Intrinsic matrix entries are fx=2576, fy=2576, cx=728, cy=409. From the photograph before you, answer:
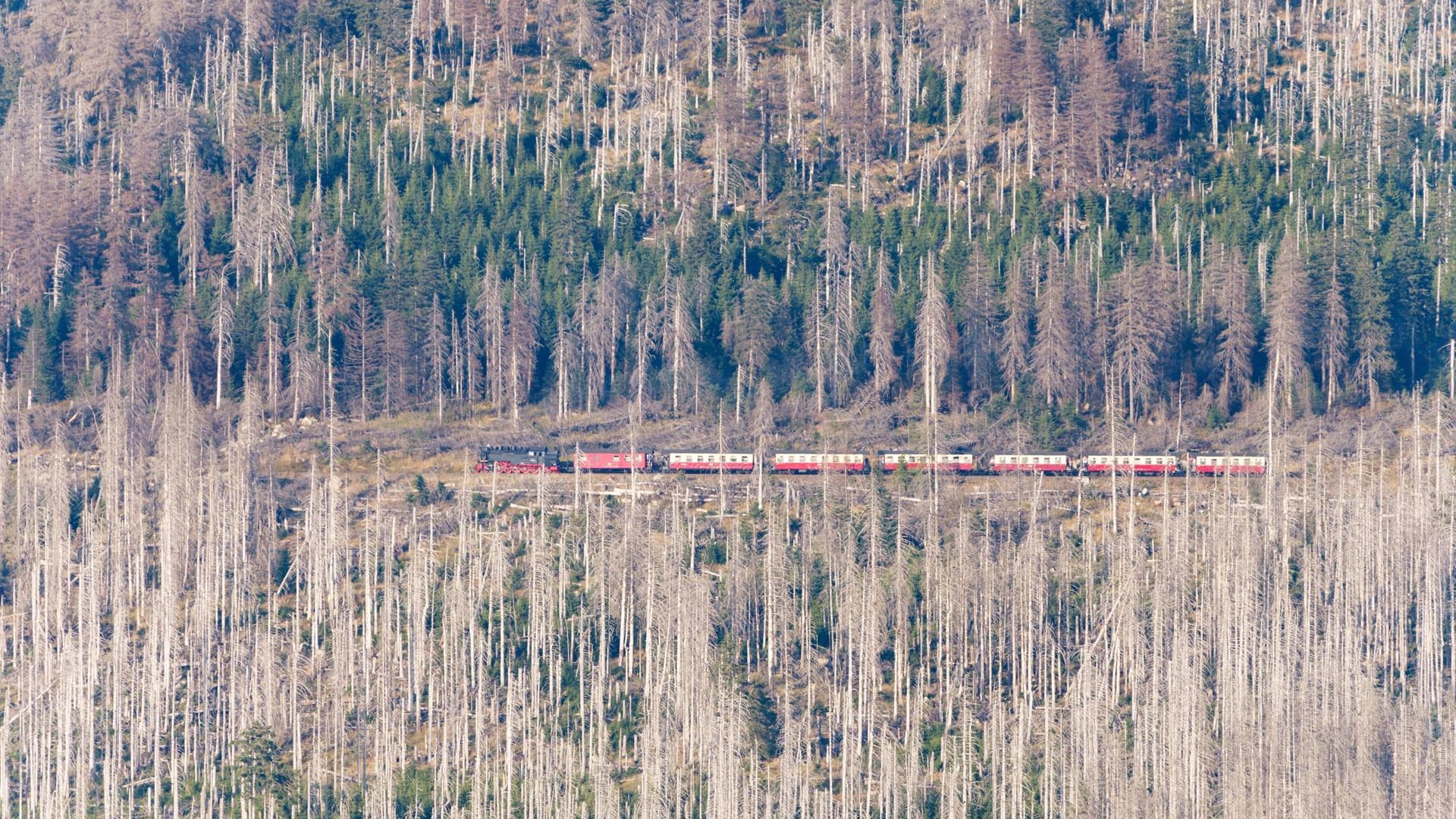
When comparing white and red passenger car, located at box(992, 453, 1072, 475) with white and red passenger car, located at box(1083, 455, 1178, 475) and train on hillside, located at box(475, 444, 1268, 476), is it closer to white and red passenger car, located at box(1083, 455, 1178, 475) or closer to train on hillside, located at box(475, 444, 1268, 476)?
train on hillside, located at box(475, 444, 1268, 476)

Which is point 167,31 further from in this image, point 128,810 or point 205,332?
point 128,810

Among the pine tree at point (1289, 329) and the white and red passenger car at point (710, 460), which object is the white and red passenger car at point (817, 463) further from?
the pine tree at point (1289, 329)

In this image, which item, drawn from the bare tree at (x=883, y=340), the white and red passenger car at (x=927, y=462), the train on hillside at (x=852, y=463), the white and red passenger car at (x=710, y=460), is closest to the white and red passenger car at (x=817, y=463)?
the train on hillside at (x=852, y=463)

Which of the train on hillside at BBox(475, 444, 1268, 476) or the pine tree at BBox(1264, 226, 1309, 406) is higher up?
the pine tree at BBox(1264, 226, 1309, 406)

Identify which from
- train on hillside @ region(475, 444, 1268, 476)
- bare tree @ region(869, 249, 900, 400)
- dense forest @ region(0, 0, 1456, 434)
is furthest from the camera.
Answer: dense forest @ region(0, 0, 1456, 434)

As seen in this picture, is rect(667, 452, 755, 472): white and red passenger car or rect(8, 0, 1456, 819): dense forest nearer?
rect(8, 0, 1456, 819): dense forest

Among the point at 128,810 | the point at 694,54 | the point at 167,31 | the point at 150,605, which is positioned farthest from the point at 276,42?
the point at 128,810

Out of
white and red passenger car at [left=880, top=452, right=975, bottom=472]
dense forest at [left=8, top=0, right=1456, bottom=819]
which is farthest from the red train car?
white and red passenger car at [left=880, top=452, right=975, bottom=472]

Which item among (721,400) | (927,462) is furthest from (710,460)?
(927,462)
